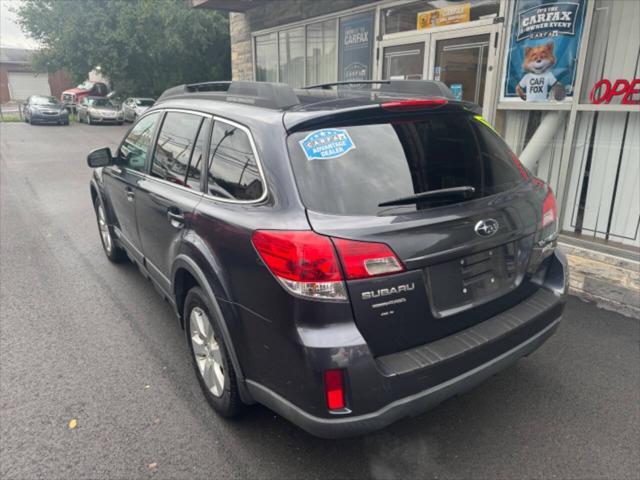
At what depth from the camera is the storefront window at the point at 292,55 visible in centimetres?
947

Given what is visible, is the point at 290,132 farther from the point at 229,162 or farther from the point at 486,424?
the point at 486,424

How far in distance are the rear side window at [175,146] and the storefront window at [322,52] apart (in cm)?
586

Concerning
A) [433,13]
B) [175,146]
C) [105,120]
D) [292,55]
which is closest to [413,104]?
[175,146]

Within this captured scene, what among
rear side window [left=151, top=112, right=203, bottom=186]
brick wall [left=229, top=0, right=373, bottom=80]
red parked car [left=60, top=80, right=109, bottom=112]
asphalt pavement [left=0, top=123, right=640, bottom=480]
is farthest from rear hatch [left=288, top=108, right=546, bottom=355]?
red parked car [left=60, top=80, right=109, bottom=112]

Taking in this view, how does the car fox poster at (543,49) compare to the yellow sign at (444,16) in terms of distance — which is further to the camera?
the yellow sign at (444,16)

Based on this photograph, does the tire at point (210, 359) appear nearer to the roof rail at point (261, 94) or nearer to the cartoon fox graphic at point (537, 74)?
the roof rail at point (261, 94)

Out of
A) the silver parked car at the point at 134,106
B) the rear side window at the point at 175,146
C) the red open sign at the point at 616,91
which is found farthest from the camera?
the silver parked car at the point at 134,106

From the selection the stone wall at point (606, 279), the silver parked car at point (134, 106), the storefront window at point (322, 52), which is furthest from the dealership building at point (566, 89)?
the silver parked car at point (134, 106)

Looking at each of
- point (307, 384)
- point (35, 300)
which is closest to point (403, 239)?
point (307, 384)

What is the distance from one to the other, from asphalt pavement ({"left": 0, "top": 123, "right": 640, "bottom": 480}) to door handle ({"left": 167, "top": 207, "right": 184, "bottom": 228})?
109cm

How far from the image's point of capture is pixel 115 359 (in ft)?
11.6

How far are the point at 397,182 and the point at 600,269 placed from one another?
3.22 m

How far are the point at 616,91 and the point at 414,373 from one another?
4186 millimetres

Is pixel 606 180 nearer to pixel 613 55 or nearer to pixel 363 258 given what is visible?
pixel 613 55
